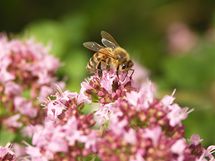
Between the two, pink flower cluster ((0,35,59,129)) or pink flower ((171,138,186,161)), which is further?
pink flower cluster ((0,35,59,129))

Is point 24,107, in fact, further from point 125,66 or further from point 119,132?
point 119,132

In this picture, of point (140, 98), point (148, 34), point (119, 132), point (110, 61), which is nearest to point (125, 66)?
point (110, 61)

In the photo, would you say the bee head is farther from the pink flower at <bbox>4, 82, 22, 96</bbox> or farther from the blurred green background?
the blurred green background

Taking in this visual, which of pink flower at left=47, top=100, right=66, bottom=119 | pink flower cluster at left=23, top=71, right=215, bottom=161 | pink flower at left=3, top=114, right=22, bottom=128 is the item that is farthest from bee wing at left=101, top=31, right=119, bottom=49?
pink flower at left=3, top=114, right=22, bottom=128

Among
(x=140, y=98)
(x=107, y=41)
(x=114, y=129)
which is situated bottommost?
(x=114, y=129)

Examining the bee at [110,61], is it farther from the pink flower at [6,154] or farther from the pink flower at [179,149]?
the pink flower at [179,149]

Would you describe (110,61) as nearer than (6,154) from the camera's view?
No

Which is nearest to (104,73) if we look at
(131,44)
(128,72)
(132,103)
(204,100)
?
(128,72)

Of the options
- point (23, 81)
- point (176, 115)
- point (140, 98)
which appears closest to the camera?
point (176, 115)
